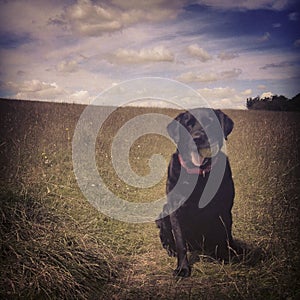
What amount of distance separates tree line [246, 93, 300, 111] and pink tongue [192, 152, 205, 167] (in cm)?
68

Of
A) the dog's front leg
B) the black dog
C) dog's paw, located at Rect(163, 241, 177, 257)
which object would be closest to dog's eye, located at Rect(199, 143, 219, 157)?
the black dog

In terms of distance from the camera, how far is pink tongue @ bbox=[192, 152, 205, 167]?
271cm

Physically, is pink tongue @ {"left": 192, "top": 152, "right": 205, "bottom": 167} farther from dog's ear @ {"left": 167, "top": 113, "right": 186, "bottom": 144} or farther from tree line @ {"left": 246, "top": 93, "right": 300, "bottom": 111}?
tree line @ {"left": 246, "top": 93, "right": 300, "bottom": 111}

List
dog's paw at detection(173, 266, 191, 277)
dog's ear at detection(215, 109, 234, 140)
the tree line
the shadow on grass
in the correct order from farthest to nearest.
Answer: the tree line
dog's ear at detection(215, 109, 234, 140)
dog's paw at detection(173, 266, 191, 277)
the shadow on grass

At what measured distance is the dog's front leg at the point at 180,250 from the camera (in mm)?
2664

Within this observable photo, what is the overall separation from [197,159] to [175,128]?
336 mm

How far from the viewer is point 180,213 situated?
2.77m

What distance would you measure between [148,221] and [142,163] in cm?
66

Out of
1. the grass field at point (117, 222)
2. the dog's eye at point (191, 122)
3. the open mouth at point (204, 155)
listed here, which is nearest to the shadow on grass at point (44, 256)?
the grass field at point (117, 222)

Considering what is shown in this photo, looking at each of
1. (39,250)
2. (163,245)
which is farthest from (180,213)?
(39,250)

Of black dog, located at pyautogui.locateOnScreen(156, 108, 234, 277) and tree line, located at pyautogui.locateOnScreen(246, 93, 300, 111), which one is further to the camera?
tree line, located at pyautogui.locateOnScreen(246, 93, 300, 111)

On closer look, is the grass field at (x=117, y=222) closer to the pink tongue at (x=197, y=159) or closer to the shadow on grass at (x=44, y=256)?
the shadow on grass at (x=44, y=256)

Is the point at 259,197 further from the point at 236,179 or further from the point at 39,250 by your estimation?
the point at 39,250

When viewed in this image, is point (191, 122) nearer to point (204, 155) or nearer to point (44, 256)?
point (204, 155)
